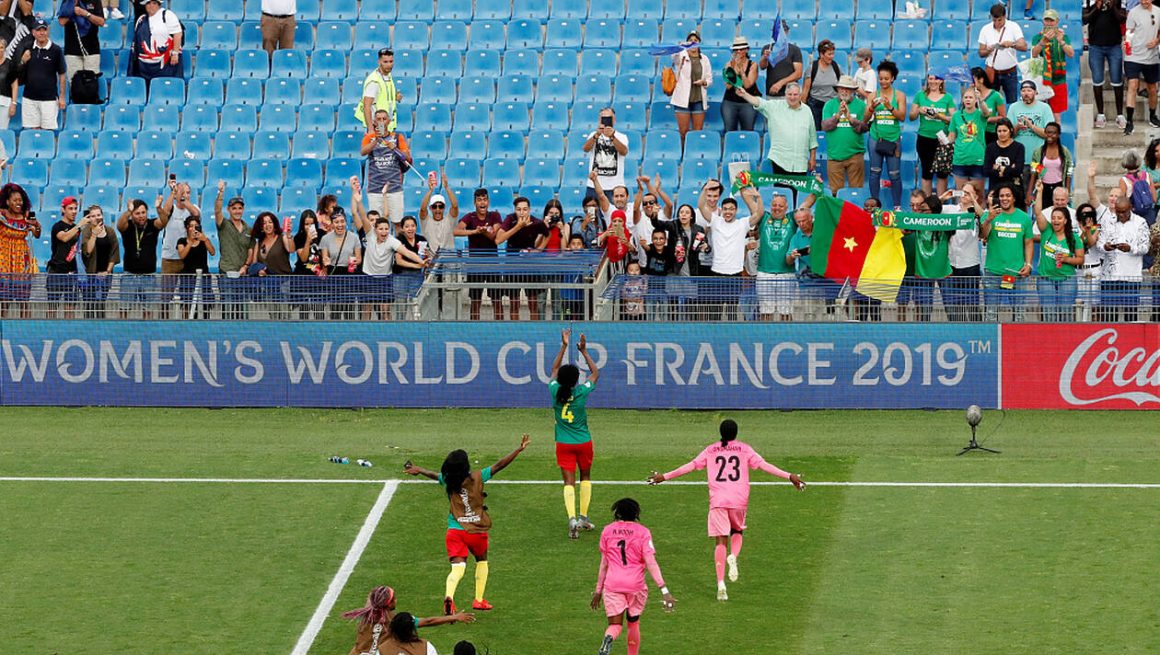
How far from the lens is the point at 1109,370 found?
2414 centimetres

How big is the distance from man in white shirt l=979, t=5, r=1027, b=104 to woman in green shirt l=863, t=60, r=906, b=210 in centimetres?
184

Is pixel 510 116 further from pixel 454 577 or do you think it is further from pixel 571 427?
pixel 454 577

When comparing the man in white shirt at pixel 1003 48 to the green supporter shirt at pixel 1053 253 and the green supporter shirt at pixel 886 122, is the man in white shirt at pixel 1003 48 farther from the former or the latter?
the green supporter shirt at pixel 1053 253

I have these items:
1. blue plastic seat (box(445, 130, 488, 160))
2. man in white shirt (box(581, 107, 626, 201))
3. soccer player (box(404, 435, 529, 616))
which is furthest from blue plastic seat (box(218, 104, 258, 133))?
soccer player (box(404, 435, 529, 616))

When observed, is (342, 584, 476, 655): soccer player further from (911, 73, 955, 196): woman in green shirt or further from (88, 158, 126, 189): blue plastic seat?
(88, 158, 126, 189): blue plastic seat

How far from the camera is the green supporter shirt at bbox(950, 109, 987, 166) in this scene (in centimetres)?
2686

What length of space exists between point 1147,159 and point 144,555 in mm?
14934

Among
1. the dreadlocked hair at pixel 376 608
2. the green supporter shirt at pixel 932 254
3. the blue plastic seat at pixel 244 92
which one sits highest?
the blue plastic seat at pixel 244 92

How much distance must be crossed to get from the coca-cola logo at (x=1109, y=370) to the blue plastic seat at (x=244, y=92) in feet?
46.9

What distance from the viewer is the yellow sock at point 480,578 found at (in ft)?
54.1

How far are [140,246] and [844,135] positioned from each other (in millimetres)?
10269

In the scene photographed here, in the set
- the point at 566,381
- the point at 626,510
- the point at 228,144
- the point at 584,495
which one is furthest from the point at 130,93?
the point at 626,510

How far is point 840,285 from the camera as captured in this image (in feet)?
80.2

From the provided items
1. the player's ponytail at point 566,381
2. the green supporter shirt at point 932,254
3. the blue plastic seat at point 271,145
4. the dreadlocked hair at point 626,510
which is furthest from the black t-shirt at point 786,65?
the dreadlocked hair at point 626,510
